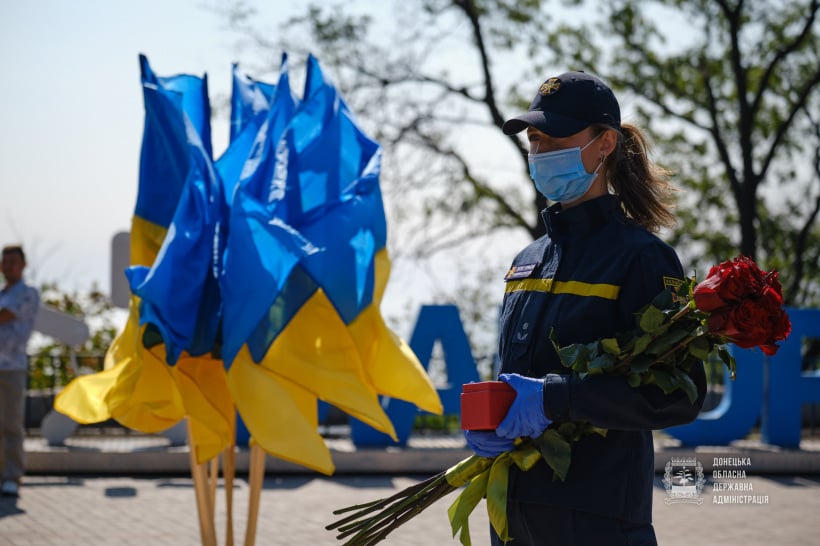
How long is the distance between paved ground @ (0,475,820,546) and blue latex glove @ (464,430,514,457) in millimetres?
5231

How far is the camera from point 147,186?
571 cm

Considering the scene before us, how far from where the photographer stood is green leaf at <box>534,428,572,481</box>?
3043 mm

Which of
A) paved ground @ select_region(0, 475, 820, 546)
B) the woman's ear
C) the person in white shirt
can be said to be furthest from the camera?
the person in white shirt

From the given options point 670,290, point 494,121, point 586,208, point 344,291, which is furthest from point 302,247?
point 494,121

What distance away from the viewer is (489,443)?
3.23 meters

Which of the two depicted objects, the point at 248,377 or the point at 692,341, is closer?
the point at 692,341

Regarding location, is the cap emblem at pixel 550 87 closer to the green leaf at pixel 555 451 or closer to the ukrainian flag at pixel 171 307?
the green leaf at pixel 555 451

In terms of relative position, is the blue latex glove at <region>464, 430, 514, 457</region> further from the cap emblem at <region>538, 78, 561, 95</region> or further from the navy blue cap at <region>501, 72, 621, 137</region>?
the cap emblem at <region>538, 78, 561, 95</region>

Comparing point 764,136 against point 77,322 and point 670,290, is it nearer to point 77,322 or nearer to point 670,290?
point 77,322

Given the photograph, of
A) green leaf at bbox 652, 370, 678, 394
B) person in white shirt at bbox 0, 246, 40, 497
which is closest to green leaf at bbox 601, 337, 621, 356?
green leaf at bbox 652, 370, 678, 394

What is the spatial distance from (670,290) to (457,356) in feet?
32.7

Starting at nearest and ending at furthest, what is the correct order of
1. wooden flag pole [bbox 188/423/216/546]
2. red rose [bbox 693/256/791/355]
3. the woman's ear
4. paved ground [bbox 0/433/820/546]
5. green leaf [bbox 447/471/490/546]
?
red rose [bbox 693/256/791/355]
green leaf [bbox 447/471/490/546]
the woman's ear
wooden flag pole [bbox 188/423/216/546]
paved ground [bbox 0/433/820/546]

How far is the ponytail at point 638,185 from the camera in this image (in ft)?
11.5

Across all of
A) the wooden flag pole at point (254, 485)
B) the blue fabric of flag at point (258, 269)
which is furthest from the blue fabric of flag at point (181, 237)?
the wooden flag pole at point (254, 485)
